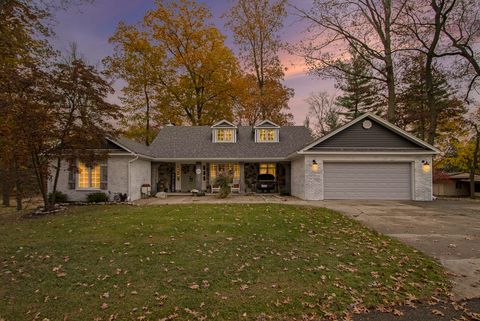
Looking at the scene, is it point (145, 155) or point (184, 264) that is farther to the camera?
point (145, 155)

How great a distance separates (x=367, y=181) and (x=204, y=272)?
1310cm

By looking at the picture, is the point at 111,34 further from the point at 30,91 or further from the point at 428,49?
the point at 428,49

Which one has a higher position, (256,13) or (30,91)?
(256,13)

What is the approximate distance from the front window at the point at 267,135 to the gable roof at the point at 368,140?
5963 mm

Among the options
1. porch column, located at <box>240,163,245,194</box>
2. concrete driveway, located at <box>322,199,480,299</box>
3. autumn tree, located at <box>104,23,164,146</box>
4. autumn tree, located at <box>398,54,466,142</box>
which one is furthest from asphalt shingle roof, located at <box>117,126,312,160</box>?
autumn tree, located at <box>398,54,466,142</box>

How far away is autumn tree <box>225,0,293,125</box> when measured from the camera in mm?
27141

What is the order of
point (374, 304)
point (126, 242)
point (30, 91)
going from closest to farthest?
point (374, 304) → point (126, 242) → point (30, 91)

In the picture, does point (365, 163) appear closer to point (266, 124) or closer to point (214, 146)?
point (266, 124)

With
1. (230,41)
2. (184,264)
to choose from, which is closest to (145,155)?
(184,264)

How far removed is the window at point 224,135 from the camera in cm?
2086

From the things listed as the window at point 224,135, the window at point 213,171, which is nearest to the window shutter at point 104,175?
the window at point 213,171

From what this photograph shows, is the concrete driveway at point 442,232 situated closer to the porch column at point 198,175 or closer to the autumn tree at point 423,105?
the porch column at point 198,175

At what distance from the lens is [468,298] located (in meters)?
4.14

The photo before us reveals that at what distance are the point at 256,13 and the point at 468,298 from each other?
29050mm
